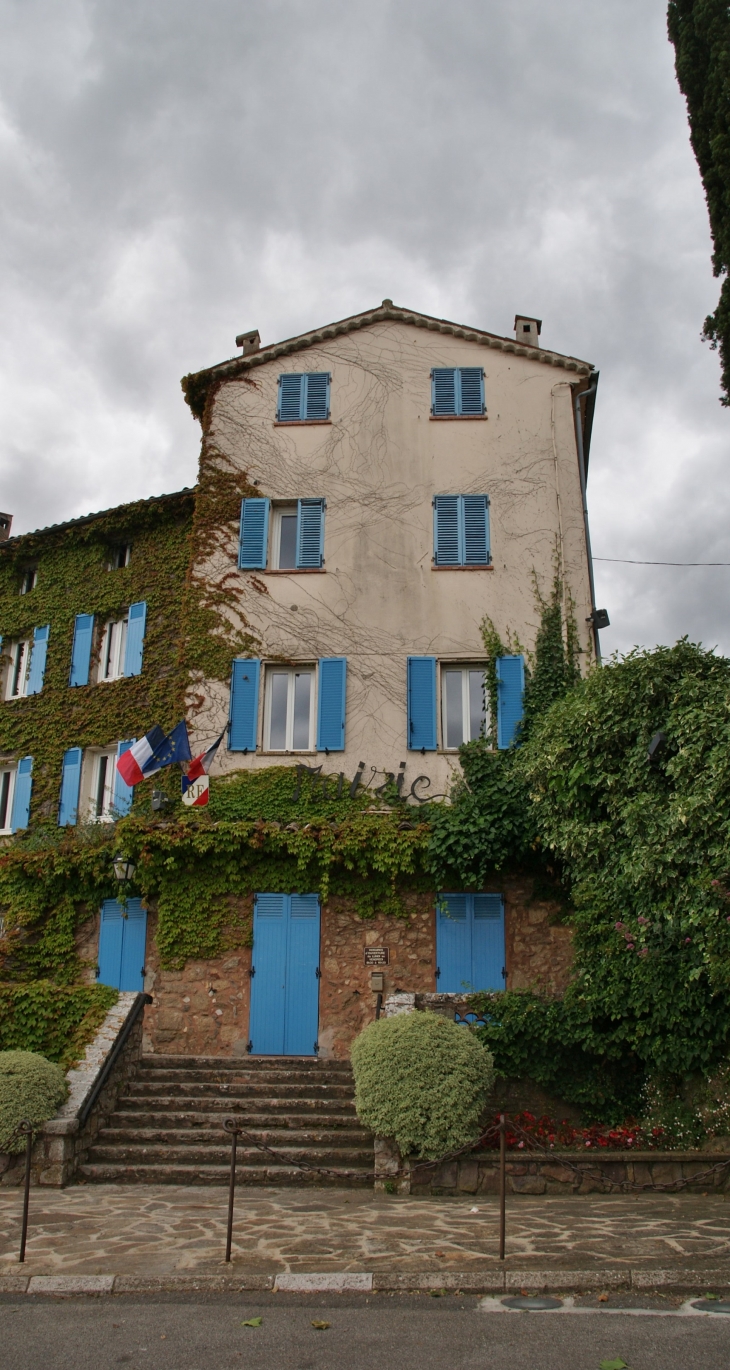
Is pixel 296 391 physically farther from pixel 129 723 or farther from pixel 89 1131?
pixel 89 1131

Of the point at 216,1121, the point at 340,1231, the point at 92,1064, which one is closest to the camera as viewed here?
the point at 340,1231

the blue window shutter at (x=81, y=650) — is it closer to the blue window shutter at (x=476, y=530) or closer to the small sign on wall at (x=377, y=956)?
the blue window shutter at (x=476, y=530)

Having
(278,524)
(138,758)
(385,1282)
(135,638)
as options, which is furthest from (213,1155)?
(278,524)

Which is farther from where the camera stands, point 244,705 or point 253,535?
point 253,535

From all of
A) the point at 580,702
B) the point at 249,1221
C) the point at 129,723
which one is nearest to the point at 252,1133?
the point at 249,1221

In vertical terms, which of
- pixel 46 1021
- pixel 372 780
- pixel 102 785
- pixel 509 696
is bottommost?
pixel 46 1021

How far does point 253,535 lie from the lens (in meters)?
16.8

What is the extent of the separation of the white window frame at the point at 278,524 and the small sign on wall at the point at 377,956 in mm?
6486

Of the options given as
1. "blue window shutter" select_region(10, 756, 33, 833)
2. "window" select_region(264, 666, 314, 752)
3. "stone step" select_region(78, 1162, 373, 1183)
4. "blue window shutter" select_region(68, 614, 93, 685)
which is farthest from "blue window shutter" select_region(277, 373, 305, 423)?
"stone step" select_region(78, 1162, 373, 1183)

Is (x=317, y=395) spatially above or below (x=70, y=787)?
above

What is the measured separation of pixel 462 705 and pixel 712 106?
29.4ft

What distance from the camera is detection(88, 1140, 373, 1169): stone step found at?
10.2m

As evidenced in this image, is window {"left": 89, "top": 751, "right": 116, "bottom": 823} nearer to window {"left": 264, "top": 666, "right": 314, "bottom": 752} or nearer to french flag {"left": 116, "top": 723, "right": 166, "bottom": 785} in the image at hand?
french flag {"left": 116, "top": 723, "right": 166, "bottom": 785}

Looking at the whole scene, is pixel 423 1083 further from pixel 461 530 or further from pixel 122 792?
pixel 461 530
